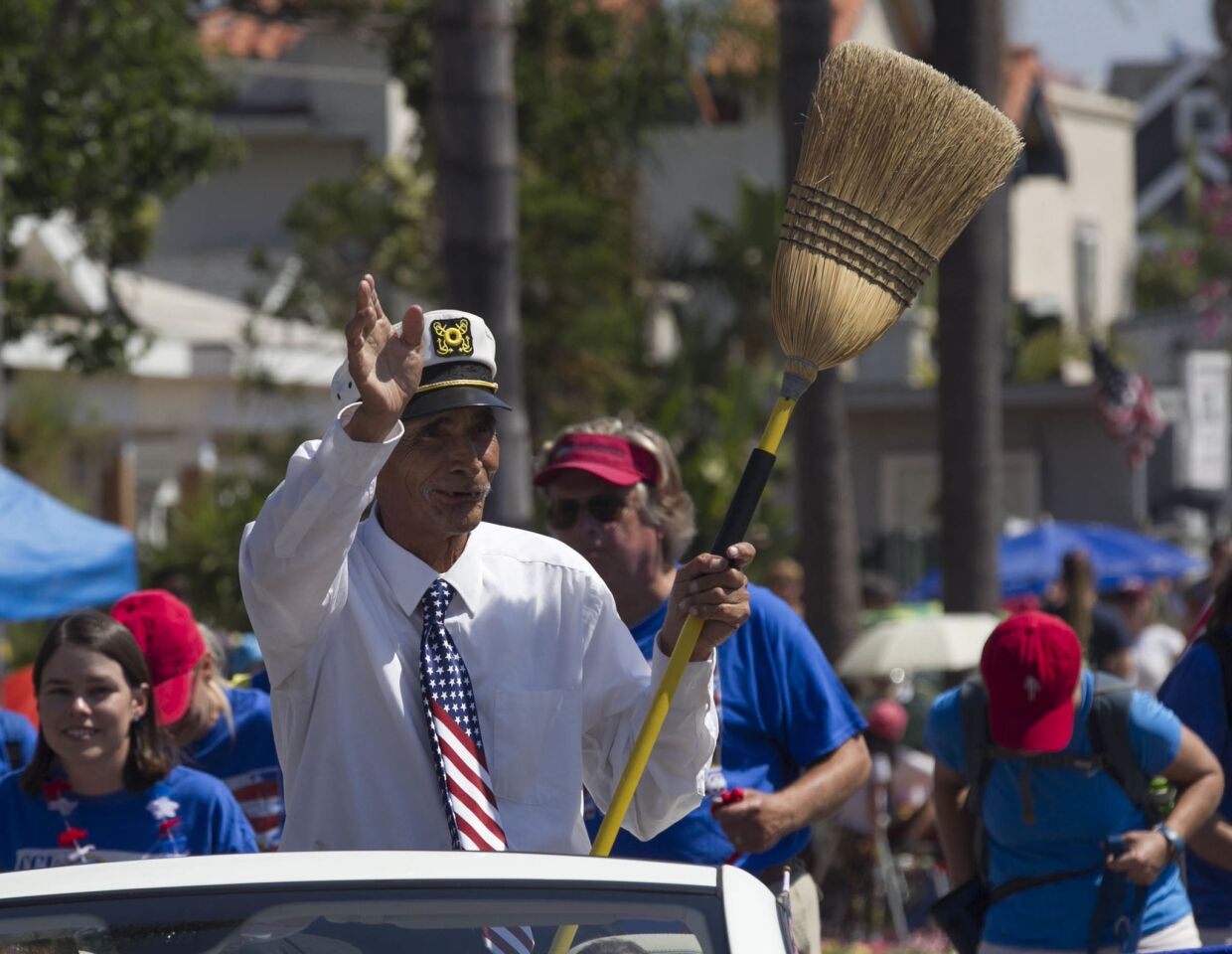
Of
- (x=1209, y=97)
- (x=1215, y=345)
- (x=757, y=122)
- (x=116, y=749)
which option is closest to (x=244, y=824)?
(x=116, y=749)

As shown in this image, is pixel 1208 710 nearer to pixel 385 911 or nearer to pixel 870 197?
pixel 870 197

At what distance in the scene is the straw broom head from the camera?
12.7ft

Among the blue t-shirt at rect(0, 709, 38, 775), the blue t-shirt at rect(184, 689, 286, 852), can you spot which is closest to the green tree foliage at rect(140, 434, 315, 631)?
the blue t-shirt at rect(0, 709, 38, 775)

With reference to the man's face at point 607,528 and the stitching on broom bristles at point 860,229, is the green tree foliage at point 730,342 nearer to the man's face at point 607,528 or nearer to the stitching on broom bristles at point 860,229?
the man's face at point 607,528

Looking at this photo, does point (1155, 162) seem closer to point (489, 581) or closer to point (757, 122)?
point (757, 122)

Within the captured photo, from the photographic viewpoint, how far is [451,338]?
12.2ft

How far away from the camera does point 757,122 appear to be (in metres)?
33.5

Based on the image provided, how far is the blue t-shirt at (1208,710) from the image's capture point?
5574 millimetres

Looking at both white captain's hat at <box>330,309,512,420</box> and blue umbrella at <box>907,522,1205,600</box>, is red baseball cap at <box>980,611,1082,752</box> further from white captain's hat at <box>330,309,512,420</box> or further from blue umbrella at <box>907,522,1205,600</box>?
blue umbrella at <box>907,522,1205,600</box>

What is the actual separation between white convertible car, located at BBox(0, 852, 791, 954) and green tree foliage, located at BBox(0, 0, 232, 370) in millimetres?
11436

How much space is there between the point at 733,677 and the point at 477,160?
12.5 feet

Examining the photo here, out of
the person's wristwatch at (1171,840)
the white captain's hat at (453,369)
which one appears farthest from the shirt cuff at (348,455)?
the person's wristwatch at (1171,840)

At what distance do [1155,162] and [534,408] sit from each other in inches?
1976

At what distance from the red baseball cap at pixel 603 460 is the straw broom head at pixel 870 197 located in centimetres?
122
